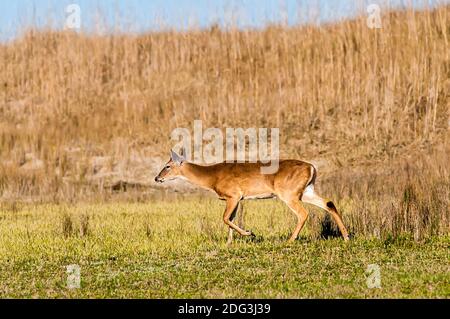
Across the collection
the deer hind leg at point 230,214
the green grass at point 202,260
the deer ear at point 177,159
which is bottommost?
the green grass at point 202,260

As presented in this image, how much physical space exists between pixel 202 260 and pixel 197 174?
11.1 feet

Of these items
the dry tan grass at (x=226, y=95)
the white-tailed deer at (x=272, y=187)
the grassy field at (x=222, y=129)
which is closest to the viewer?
the grassy field at (x=222, y=129)

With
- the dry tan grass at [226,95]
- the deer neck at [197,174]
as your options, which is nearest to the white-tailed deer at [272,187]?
the deer neck at [197,174]

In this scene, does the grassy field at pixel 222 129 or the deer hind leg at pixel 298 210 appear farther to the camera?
the deer hind leg at pixel 298 210

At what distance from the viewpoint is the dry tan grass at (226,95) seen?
2648cm

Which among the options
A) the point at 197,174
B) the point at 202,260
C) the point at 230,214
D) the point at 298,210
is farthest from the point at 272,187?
the point at 202,260

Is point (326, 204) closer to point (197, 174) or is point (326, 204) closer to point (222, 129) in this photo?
point (197, 174)

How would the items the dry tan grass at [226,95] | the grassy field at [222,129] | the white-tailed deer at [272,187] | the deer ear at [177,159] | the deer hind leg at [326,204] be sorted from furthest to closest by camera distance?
the dry tan grass at [226,95] → the deer ear at [177,159] → the white-tailed deer at [272,187] → the deer hind leg at [326,204] → the grassy field at [222,129]

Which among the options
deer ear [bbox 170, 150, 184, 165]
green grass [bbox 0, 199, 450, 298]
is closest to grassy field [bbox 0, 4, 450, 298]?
green grass [bbox 0, 199, 450, 298]

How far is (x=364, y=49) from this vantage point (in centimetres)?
2923

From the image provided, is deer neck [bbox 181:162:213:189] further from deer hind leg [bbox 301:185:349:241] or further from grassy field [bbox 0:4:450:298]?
deer hind leg [bbox 301:185:349:241]

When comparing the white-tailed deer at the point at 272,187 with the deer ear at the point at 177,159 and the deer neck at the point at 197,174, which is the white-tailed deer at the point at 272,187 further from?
the deer ear at the point at 177,159

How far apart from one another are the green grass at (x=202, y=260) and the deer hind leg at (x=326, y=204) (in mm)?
251

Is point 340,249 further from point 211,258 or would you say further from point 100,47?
point 100,47
